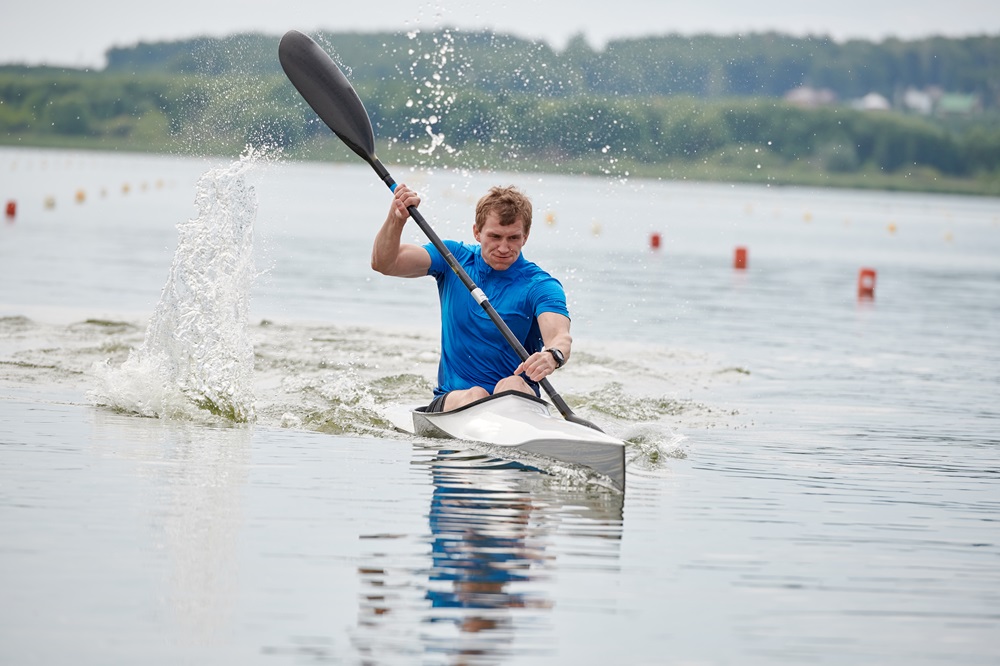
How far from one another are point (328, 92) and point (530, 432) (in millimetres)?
3892

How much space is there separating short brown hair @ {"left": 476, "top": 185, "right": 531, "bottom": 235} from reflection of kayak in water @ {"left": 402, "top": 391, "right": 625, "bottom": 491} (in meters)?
1.05

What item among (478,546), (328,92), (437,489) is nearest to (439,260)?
(437,489)

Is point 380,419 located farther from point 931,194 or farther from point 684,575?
point 931,194

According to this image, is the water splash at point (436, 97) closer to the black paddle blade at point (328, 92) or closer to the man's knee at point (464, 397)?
the black paddle blade at point (328, 92)

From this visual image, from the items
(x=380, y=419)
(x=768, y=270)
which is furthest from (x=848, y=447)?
(x=768, y=270)

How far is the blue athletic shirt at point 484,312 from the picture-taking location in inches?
381

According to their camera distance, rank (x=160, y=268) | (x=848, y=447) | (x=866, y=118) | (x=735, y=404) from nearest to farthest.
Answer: (x=848, y=447), (x=735, y=404), (x=160, y=268), (x=866, y=118)

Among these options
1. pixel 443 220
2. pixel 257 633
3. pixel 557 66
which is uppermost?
pixel 557 66

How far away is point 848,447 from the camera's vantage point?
10836 millimetres

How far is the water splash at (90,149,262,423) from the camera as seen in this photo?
1092cm

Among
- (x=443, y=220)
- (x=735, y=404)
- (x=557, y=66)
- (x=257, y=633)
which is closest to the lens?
(x=257, y=633)

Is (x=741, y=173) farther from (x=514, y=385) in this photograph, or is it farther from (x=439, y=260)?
(x=514, y=385)

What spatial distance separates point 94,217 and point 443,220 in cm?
921

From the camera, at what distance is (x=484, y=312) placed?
971 cm
